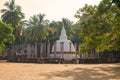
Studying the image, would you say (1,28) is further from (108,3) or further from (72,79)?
(72,79)

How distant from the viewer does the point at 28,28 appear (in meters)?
60.2

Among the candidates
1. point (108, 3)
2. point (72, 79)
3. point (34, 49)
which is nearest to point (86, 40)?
point (108, 3)

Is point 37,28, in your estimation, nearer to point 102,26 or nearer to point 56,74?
point 102,26

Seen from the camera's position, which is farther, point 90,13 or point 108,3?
point 90,13

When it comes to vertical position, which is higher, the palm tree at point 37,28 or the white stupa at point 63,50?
the palm tree at point 37,28

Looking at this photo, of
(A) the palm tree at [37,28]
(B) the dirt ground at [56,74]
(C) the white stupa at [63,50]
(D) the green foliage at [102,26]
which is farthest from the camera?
(A) the palm tree at [37,28]

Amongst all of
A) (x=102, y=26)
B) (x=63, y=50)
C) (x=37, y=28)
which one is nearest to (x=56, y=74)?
(x=102, y=26)

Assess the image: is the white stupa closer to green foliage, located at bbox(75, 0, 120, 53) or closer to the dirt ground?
green foliage, located at bbox(75, 0, 120, 53)

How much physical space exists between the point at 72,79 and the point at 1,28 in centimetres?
3159

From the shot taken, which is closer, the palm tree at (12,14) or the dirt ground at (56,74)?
the dirt ground at (56,74)

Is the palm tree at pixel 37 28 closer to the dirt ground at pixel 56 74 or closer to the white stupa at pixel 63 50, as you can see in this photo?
the white stupa at pixel 63 50

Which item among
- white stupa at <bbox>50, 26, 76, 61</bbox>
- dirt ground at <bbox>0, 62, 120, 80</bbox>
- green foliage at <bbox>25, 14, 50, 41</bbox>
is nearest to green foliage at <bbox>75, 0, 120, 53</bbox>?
dirt ground at <bbox>0, 62, 120, 80</bbox>

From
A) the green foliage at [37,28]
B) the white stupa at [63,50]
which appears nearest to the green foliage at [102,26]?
the white stupa at [63,50]

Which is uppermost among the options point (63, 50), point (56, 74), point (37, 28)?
point (37, 28)
